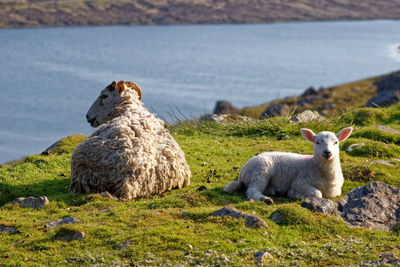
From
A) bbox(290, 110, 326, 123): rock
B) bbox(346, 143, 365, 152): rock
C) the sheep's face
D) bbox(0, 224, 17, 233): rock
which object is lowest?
bbox(0, 224, 17, 233): rock

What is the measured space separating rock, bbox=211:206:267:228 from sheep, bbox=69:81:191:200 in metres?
2.43

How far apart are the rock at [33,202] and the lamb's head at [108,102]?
Result: 121 inches

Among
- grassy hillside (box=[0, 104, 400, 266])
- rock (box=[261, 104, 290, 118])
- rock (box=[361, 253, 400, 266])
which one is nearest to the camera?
rock (box=[361, 253, 400, 266])

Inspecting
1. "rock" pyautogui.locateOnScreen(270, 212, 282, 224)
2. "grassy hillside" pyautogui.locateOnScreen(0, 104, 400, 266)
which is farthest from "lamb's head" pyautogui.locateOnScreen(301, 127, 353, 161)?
"rock" pyautogui.locateOnScreen(270, 212, 282, 224)

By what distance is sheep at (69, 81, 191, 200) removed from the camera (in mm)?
10836

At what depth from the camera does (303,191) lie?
10.7 meters

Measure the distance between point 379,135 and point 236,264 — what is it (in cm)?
1083

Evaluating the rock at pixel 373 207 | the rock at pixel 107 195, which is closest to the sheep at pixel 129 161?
the rock at pixel 107 195

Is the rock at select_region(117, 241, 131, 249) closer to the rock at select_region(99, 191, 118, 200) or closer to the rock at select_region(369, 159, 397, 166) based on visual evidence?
the rock at select_region(99, 191, 118, 200)

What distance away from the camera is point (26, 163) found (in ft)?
46.7

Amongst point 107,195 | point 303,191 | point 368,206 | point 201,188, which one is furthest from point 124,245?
point 368,206

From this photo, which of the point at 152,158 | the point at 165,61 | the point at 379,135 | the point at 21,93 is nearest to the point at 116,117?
the point at 152,158

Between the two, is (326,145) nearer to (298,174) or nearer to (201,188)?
(298,174)

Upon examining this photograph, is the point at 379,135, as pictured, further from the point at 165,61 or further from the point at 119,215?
the point at 165,61
